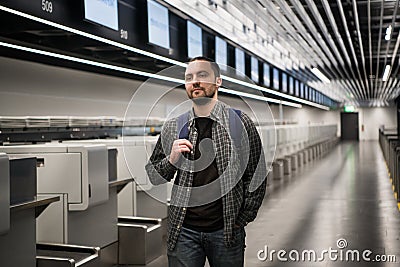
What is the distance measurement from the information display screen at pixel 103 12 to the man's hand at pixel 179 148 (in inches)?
133

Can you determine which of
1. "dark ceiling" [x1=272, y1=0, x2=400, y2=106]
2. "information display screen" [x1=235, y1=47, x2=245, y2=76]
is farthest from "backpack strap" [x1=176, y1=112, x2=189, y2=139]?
"information display screen" [x1=235, y1=47, x2=245, y2=76]

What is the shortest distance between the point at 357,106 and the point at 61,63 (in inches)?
1452

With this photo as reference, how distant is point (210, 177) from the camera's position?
2262mm

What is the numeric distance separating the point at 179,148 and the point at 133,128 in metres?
6.44

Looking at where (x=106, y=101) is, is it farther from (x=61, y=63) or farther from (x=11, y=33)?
(x=11, y=33)

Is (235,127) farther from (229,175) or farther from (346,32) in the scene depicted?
(346,32)

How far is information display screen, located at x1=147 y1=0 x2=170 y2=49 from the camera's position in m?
6.94

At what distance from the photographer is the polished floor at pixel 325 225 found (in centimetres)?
516

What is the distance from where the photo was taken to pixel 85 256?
13.4 ft

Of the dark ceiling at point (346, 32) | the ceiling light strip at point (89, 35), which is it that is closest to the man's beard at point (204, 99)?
the ceiling light strip at point (89, 35)

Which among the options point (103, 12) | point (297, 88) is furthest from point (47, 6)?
point (297, 88)

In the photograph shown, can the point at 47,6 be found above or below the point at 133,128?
above

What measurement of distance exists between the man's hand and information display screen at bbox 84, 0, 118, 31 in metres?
Result: 3.38

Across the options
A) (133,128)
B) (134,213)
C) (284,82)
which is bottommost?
(134,213)
